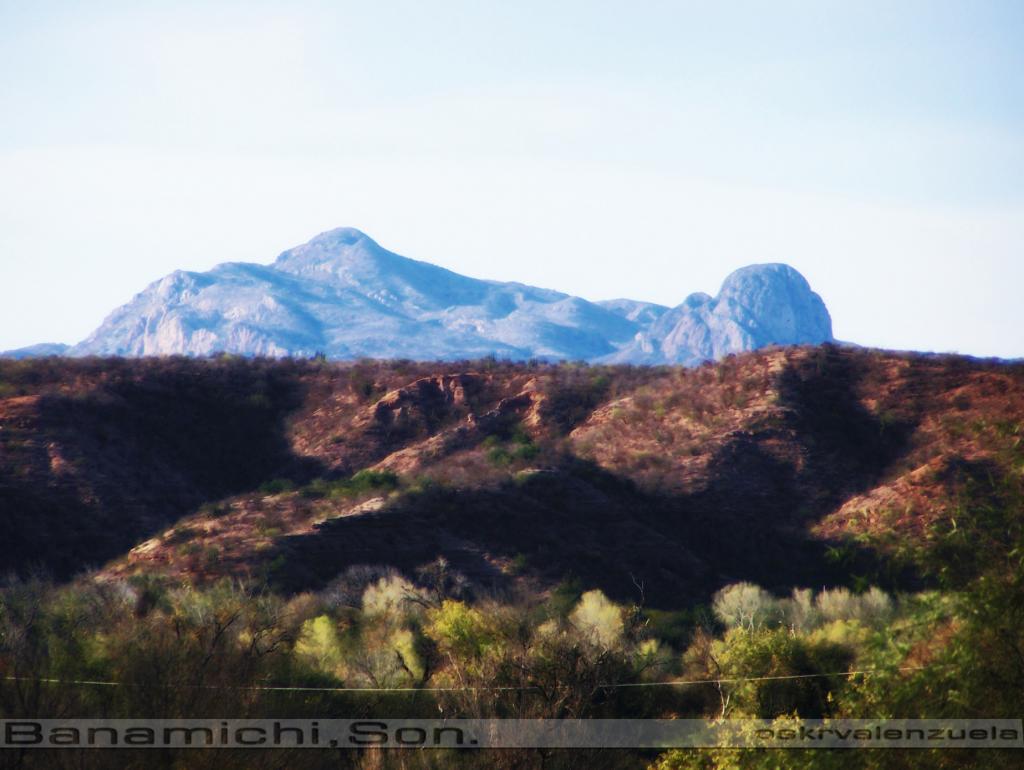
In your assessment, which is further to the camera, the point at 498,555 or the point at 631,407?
the point at 631,407

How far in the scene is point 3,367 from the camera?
72.4 meters

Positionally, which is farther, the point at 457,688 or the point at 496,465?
the point at 496,465

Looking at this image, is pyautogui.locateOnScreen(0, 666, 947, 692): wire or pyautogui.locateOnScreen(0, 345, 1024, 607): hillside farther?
pyautogui.locateOnScreen(0, 345, 1024, 607): hillside

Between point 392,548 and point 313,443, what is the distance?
1835 centimetres

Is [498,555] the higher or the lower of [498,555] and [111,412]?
the lower

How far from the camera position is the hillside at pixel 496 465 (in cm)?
Result: 5369

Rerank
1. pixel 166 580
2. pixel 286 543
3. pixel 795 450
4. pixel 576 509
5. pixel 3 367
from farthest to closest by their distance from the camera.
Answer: pixel 3 367, pixel 795 450, pixel 576 509, pixel 286 543, pixel 166 580

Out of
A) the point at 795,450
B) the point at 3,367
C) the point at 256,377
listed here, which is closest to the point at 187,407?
the point at 256,377

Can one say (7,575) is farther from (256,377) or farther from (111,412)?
(256,377)

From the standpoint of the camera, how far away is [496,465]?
204ft

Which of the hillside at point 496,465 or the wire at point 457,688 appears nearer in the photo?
the wire at point 457,688

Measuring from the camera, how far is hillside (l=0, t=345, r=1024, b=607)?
176 ft

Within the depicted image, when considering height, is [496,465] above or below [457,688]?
above

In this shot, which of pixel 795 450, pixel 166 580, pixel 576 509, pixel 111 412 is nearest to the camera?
pixel 166 580
